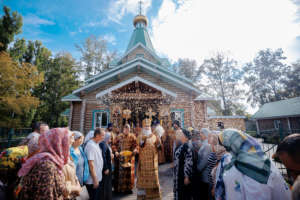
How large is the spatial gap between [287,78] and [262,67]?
531 centimetres

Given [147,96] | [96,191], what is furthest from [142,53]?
[96,191]

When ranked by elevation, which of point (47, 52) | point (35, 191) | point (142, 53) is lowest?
point (35, 191)

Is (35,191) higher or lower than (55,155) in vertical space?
lower

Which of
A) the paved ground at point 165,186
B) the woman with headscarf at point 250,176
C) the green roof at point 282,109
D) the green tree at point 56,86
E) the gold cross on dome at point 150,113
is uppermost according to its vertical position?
the green tree at point 56,86

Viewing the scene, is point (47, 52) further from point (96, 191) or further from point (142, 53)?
point (96, 191)

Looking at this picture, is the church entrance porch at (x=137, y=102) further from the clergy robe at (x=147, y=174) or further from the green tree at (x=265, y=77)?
the green tree at (x=265, y=77)

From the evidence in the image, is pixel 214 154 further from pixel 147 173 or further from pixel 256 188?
pixel 147 173

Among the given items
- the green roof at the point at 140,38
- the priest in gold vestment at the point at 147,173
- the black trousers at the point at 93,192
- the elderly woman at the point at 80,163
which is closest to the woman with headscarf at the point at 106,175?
the black trousers at the point at 93,192

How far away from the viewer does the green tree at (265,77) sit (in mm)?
31188

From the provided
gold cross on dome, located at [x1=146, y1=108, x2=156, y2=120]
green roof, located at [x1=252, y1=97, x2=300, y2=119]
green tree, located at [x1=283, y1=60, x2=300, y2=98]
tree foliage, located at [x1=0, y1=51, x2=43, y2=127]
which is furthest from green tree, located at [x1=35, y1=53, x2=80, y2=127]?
green tree, located at [x1=283, y1=60, x2=300, y2=98]

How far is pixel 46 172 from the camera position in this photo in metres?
1.50

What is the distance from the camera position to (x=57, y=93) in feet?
79.8

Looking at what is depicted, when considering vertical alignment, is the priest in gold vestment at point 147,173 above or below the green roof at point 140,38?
below

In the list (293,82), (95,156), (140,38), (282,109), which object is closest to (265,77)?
(293,82)
